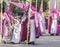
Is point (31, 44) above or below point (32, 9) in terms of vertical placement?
below

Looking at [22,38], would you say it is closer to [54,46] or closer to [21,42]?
[21,42]

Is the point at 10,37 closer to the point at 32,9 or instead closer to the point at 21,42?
the point at 21,42

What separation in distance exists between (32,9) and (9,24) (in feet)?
4.16

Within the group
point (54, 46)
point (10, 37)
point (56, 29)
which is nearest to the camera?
point (54, 46)

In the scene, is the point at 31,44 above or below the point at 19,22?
below

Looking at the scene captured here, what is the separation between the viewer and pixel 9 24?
51.4 ft

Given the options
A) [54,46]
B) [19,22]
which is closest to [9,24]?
[19,22]

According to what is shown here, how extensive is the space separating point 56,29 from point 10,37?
245 inches

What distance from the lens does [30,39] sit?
50.0 ft

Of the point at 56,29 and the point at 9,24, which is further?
the point at 56,29

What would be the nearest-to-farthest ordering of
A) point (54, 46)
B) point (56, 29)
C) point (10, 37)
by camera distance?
1. point (54, 46)
2. point (10, 37)
3. point (56, 29)

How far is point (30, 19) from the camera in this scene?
49.6ft

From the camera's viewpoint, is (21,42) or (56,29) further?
(56,29)

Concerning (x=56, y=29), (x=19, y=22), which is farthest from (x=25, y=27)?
(x=56, y=29)
